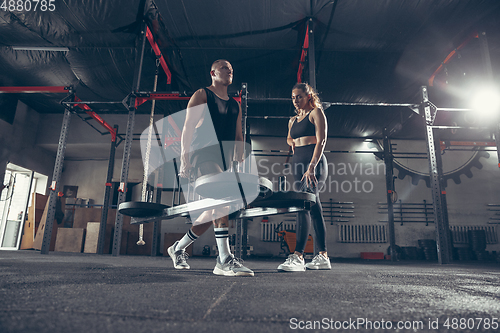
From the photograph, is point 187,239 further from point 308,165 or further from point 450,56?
point 450,56

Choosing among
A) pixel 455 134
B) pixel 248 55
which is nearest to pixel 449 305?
pixel 248 55

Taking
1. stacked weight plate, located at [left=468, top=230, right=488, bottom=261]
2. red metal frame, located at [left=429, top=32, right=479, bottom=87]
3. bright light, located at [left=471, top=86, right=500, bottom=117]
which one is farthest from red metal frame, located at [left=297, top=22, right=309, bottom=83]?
stacked weight plate, located at [left=468, top=230, right=488, bottom=261]

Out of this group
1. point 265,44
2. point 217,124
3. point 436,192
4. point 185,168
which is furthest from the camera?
point 265,44

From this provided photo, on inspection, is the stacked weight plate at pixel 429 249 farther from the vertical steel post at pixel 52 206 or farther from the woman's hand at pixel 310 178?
the vertical steel post at pixel 52 206

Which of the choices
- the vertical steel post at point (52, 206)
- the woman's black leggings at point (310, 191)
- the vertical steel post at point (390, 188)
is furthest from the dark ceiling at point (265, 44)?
the woman's black leggings at point (310, 191)

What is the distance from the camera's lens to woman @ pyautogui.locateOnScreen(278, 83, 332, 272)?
1.92 m

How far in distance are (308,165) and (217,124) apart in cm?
75

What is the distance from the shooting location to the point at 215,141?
161 cm

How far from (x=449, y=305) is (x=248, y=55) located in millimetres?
4227

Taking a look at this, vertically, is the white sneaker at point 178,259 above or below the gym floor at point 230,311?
below

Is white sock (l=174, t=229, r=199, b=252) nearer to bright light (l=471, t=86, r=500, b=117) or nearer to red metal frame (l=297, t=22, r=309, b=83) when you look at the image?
red metal frame (l=297, t=22, r=309, b=83)

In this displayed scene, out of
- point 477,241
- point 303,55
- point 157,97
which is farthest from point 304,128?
point 477,241

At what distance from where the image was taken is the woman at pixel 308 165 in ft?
6.30

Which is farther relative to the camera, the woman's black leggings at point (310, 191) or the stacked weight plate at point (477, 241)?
the stacked weight plate at point (477, 241)
